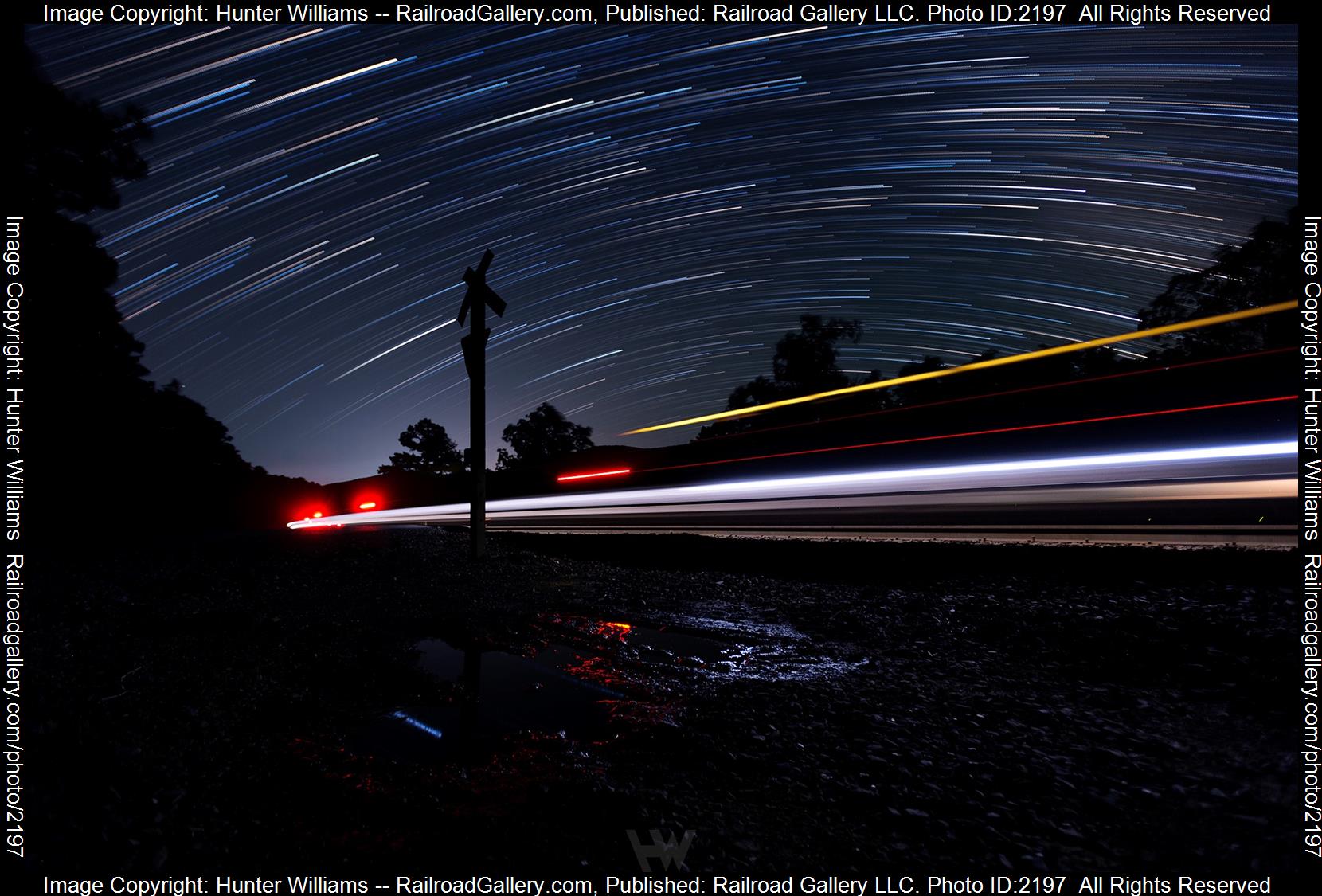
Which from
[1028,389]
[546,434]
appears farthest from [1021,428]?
[546,434]

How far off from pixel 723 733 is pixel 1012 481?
20.1 feet

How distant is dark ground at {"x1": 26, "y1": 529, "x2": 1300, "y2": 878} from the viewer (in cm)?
201

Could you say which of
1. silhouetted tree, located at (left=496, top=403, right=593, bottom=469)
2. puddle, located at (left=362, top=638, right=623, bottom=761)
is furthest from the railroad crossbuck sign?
silhouetted tree, located at (left=496, top=403, right=593, bottom=469)

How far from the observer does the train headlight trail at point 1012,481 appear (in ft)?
17.5

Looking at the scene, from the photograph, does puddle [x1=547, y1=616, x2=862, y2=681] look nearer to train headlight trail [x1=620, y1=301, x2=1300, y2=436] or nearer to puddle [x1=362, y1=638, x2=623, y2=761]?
puddle [x1=362, y1=638, x2=623, y2=761]

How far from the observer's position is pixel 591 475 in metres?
17.3

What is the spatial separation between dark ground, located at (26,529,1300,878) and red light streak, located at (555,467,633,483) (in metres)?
10.6

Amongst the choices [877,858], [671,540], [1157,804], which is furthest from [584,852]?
[671,540]

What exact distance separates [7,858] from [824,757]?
121 inches

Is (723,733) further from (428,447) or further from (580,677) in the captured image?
(428,447)

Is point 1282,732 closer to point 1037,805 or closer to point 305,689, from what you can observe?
point 1037,805

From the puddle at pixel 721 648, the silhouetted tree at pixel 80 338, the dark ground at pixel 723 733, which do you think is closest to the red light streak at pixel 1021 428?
the dark ground at pixel 723 733

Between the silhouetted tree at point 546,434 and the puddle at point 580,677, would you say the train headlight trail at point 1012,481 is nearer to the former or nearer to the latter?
the puddle at point 580,677

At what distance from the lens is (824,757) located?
2.62m
